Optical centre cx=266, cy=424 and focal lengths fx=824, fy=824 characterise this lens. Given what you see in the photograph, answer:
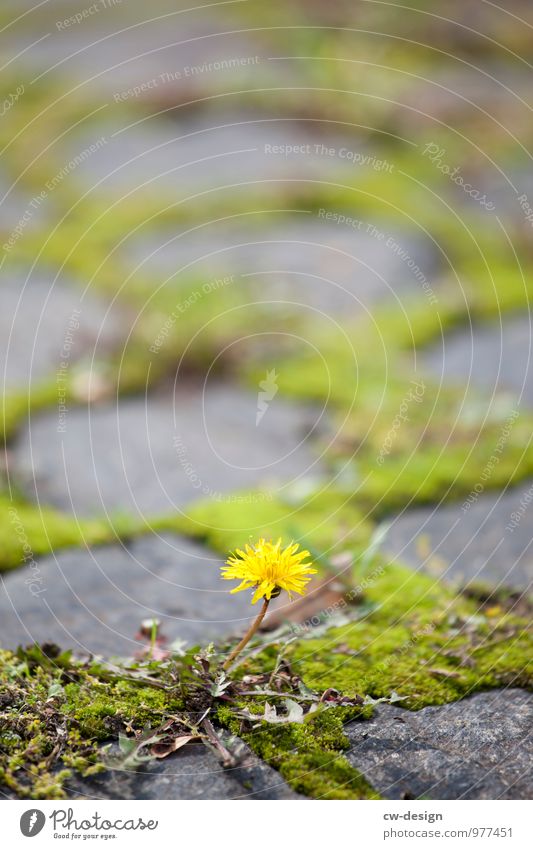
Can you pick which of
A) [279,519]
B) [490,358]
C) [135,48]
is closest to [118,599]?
[279,519]

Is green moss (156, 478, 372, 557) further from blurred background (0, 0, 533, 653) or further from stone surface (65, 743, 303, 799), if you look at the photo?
stone surface (65, 743, 303, 799)

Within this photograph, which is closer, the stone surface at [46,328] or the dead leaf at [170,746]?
the dead leaf at [170,746]

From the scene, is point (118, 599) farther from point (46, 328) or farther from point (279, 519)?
point (46, 328)

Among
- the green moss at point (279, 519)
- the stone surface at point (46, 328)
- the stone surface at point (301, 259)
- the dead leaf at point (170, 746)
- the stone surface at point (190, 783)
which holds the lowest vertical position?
the stone surface at point (190, 783)

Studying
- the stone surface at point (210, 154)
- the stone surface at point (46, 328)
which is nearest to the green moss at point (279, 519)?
the stone surface at point (46, 328)

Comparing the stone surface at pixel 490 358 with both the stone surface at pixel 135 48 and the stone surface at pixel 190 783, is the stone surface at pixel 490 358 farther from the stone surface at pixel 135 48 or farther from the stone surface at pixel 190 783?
the stone surface at pixel 135 48

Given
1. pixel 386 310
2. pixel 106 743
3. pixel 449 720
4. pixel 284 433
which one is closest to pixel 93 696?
pixel 106 743

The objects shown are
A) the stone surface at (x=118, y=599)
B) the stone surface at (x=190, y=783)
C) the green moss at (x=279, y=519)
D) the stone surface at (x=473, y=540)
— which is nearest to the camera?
the stone surface at (x=190, y=783)
